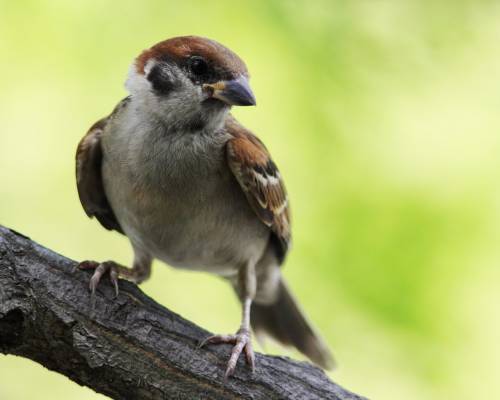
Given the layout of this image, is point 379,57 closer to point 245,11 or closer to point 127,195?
point 245,11

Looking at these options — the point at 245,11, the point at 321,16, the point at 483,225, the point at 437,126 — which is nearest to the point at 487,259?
the point at 483,225

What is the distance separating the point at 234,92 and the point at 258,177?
680mm

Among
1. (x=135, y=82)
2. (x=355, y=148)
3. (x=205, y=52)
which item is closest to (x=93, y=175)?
(x=135, y=82)

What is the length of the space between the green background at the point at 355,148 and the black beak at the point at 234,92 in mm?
1594

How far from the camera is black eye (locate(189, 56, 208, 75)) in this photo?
4.52m

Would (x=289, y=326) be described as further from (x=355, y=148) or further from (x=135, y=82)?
(x=135, y=82)

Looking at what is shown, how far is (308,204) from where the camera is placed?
6.20 m

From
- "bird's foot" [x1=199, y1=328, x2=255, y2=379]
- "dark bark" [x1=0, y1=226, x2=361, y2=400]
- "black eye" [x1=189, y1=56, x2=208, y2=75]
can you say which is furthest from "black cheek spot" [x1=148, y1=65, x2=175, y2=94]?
"bird's foot" [x1=199, y1=328, x2=255, y2=379]

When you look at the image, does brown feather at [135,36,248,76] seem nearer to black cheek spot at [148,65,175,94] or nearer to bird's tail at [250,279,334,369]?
black cheek spot at [148,65,175,94]

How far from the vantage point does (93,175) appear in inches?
205

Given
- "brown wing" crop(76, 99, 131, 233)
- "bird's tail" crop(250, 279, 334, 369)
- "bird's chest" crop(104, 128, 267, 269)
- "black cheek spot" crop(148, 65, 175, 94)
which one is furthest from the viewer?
"bird's tail" crop(250, 279, 334, 369)

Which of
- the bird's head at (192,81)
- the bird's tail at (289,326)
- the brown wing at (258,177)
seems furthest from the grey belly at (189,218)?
the bird's tail at (289,326)

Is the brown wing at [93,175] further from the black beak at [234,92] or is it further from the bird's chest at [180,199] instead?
the black beak at [234,92]

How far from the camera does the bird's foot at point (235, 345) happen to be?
4183mm
